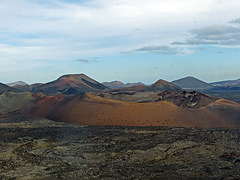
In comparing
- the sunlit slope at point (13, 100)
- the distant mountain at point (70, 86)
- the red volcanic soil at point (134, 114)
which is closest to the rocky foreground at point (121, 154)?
the red volcanic soil at point (134, 114)

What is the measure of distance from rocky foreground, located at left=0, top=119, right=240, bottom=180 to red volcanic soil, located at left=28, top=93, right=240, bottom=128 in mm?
7749

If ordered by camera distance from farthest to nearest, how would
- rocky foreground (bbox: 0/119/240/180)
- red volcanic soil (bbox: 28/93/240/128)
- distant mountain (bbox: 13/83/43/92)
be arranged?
distant mountain (bbox: 13/83/43/92) < red volcanic soil (bbox: 28/93/240/128) < rocky foreground (bbox: 0/119/240/180)

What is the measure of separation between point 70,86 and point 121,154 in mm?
102539

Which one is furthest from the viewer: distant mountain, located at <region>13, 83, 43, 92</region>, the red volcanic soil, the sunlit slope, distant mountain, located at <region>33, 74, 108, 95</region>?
distant mountain, located at <region>13, 83, 43, 92</region>

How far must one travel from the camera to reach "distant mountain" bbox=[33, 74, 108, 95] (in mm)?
111919

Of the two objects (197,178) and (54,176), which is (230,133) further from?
(54,176)

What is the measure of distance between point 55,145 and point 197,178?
1281cm

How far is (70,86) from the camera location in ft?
394

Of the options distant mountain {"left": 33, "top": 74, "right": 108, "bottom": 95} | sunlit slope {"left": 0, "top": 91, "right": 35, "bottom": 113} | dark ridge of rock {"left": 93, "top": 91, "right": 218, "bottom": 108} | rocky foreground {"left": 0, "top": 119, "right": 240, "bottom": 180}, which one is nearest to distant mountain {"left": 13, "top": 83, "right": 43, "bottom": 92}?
distant mountain {"left": 33, "top": 74, "right": 108, "bottom": 95}

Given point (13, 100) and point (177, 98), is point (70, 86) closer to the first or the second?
point (13, 100)

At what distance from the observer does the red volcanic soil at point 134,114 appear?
36428 mm

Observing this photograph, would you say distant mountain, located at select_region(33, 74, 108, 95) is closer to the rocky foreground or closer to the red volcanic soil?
the red volcanic soil

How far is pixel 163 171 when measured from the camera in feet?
51.5

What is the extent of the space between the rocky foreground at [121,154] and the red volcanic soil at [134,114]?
305 inches
